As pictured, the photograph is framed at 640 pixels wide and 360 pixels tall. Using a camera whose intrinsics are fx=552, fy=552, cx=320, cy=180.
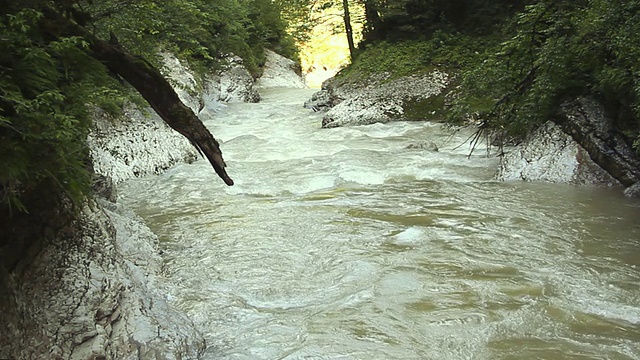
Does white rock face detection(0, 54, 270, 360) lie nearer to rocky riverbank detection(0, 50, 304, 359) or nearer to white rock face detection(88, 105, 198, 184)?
rocky riverbank detection(0, 50, 304, 359)

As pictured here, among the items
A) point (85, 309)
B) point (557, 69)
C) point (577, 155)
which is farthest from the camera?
point (557, 69)

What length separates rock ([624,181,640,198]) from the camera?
8508 mm

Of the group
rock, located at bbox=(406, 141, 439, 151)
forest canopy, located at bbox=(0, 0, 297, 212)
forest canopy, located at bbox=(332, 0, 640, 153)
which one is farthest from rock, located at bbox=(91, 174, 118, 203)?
rock, located at bbox=(406, 141, 439, 151)

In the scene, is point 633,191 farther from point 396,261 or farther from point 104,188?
point 104,188

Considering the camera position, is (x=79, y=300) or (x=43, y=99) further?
(x=79, y=300)

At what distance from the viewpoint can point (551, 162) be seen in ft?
33.0

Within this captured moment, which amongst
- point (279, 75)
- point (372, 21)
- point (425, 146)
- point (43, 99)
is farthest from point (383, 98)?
point (279, 75)

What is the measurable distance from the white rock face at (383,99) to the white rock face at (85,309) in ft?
40.1

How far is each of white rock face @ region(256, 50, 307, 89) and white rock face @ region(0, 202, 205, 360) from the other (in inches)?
1071

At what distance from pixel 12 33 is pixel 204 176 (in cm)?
798

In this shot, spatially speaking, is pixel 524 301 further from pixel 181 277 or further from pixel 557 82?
pixel 557 82

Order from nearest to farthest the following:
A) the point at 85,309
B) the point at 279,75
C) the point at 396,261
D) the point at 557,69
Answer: the point at 85,309 → the point at 396,261 → the point at 557,69 → the point at 279,75

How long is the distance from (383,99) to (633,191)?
382 inches

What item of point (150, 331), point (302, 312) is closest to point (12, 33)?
point (150, 331)
